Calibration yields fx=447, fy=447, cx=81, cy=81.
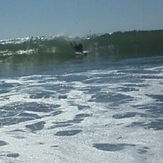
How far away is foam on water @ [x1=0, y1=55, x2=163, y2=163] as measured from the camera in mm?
9008

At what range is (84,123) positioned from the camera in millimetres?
11828

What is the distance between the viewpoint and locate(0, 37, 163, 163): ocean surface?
8.96 meters

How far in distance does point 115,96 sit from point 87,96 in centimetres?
113

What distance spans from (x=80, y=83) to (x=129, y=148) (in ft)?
39.8

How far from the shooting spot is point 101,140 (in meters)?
9.95

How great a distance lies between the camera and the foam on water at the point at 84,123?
9.01 metres

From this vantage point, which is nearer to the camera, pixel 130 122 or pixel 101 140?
pixel 101 140

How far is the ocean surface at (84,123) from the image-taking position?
29.4ft

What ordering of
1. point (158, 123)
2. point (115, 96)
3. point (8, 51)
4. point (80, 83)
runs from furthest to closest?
point (8, 51) < point (80, 83) < point (115, 96) < point (158, 123)

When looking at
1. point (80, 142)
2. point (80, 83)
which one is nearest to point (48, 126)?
point (80, 142)

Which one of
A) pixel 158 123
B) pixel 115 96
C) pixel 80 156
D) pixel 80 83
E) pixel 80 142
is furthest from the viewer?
pixel 80 83

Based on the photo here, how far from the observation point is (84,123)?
11828 mm

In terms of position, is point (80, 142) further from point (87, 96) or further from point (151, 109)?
point (87, 96)

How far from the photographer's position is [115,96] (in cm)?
1598
